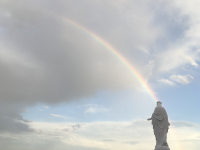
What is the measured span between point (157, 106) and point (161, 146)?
13.0 feet

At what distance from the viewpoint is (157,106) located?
67.6 ft

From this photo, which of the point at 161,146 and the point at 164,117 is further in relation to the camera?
the point at 164,117

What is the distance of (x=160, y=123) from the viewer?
66.0 feet

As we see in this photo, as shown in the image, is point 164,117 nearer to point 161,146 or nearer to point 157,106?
point 157,106

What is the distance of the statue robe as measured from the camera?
19638mm

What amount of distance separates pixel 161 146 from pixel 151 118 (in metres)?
3.08

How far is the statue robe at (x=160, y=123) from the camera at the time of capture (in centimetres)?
1964

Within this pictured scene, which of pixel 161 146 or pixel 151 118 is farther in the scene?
pixel 151 118

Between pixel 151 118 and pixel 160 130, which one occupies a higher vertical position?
pixel 151 118

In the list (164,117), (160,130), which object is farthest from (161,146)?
(164,117)

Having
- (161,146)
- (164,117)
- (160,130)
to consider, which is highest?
(164,117)

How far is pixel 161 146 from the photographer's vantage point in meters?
18.6

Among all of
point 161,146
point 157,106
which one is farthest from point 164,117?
point 161,146

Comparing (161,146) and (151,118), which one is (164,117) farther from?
(161,146)
